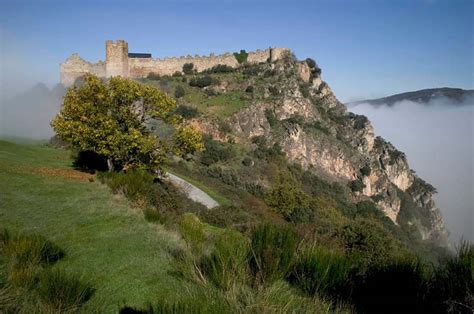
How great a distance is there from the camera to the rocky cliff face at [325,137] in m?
47.2

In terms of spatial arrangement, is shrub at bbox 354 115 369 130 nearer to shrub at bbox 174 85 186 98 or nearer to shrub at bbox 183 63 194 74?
shrub at bbox 183 63 194 74

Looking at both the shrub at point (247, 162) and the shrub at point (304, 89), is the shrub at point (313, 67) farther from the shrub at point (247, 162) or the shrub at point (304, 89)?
the shrub at point (247, 162)

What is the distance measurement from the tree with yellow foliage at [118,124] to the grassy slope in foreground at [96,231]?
157cm

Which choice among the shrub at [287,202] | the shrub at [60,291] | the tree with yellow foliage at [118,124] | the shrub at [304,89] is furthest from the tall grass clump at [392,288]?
the shrub at [304,89]

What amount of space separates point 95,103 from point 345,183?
1616 inches

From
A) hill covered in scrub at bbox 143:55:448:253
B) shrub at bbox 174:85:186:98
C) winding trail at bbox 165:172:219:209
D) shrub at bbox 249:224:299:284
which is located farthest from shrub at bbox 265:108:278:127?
shrub at bbox 249:224:299:284

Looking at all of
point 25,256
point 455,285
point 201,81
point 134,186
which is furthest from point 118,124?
point 201,81

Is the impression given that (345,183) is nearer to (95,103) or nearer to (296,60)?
(296,60)

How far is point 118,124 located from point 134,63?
37.1 meters

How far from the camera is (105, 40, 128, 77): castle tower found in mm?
45500

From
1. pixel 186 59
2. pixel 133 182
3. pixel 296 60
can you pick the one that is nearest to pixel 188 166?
pixel 133 182

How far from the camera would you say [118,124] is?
16.5 metres

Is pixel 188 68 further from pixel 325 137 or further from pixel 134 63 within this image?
pixel 325 137

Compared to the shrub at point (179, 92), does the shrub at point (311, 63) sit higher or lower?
higher
